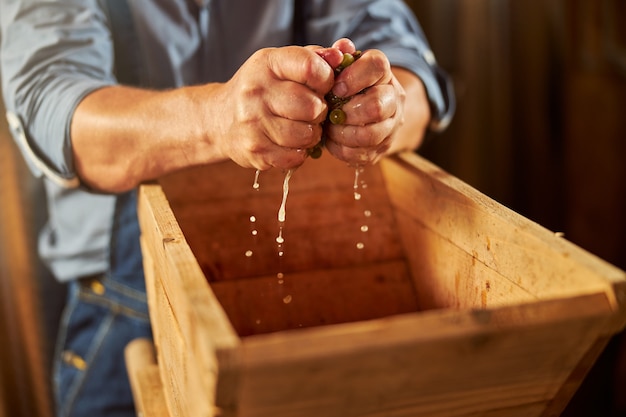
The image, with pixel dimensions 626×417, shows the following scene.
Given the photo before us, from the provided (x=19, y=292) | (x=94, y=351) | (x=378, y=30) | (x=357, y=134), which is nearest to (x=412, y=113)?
(x=378, y=30)

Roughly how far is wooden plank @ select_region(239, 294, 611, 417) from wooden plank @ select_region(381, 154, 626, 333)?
5cm

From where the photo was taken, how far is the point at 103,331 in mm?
1484

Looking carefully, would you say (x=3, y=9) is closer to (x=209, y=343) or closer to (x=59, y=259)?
(x=59, y=259)

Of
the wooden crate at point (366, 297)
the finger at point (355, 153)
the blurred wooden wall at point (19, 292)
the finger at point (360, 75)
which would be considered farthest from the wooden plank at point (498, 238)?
the blurred wooden wall at point (19, 292)

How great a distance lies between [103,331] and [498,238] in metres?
0.86

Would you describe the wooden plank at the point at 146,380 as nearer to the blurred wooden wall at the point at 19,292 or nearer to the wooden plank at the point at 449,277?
the wooden plank at the point at 449,277

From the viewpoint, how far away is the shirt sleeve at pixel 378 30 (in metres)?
1.39

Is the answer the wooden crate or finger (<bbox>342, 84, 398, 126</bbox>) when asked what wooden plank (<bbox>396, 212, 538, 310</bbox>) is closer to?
the wooden crate

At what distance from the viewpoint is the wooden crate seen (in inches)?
25.9

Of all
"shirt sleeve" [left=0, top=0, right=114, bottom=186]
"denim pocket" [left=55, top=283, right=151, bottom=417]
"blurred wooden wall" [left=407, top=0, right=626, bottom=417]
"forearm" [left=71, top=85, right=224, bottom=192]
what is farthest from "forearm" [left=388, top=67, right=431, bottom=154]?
"blurred wooden wall" [left=407, top=0, right=626, bottom=417]

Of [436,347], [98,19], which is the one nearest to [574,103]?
[98,19]

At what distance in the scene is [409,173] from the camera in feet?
3.91

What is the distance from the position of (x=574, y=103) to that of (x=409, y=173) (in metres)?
1.68

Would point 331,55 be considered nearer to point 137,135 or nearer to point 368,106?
point 368,106
